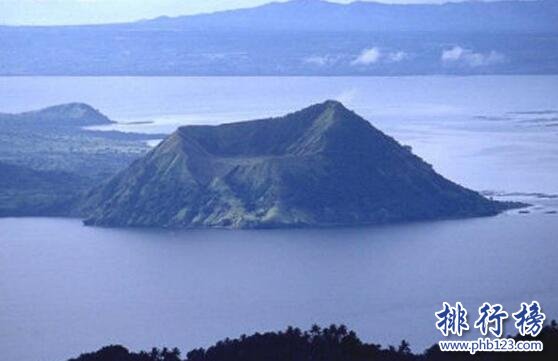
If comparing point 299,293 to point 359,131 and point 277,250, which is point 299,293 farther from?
point 359,131

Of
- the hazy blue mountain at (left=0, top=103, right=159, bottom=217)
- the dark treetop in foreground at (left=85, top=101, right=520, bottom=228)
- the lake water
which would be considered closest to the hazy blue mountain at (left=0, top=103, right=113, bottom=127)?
the hazy blue mountain at (left=0, top=103, right=159, bottom=217)

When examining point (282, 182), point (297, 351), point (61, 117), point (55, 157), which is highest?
point (61, 117)

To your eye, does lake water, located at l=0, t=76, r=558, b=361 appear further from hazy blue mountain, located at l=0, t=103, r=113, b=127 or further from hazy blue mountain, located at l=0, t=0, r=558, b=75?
hazy blue mountain, located at l=0, t=0, r=558, b=75

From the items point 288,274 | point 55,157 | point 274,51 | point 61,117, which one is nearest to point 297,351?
point 288,274

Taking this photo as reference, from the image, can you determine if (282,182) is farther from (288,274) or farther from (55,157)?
(55,157)

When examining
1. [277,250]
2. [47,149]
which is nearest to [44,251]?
[277,250]

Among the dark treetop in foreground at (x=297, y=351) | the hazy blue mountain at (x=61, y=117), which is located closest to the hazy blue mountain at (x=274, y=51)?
the hazy blue mountain at (x=61, y=117)
